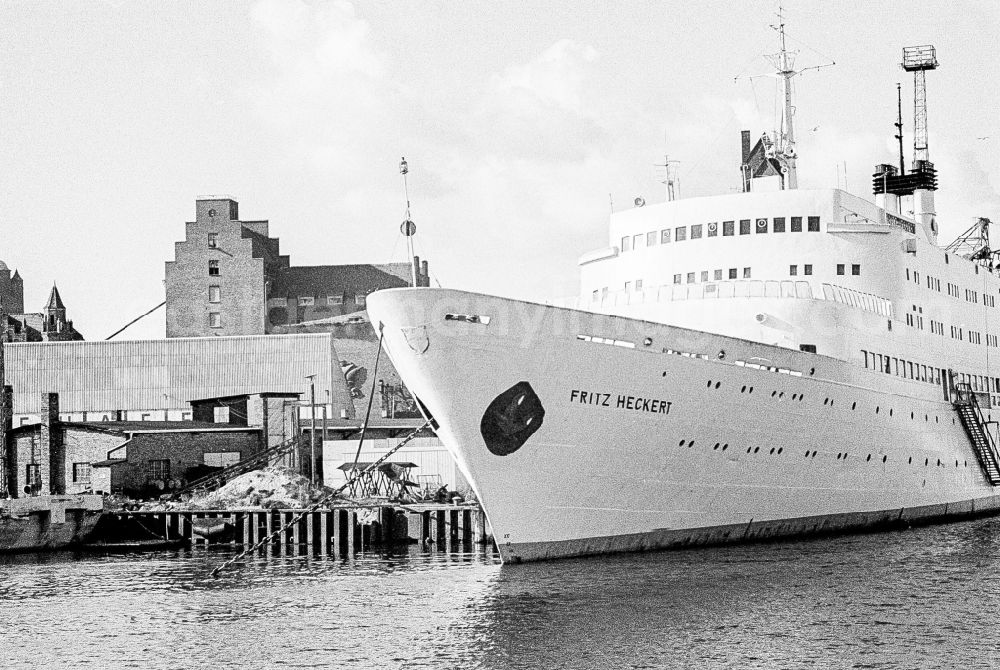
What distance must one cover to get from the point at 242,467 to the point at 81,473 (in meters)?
5.47

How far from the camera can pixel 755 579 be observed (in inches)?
985

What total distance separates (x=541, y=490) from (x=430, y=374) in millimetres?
3137

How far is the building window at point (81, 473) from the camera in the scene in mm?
46188

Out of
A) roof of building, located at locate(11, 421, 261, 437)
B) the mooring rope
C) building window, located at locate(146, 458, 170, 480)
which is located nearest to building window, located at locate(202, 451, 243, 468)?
roof of building, located at locate(11, 421, 261, 437)

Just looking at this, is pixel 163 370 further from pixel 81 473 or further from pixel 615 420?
pixel 615 420

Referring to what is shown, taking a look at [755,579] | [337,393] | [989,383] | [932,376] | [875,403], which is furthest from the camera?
[337,393]

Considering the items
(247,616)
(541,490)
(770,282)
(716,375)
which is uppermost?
(770,282)

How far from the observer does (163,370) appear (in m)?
60.2

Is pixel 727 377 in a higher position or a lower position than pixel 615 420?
higher

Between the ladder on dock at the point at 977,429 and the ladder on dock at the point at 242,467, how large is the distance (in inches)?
911

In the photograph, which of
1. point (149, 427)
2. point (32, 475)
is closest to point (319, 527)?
point (32, 475)

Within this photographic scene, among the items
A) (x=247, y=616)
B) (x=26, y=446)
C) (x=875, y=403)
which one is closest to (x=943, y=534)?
(x=875, y=403)

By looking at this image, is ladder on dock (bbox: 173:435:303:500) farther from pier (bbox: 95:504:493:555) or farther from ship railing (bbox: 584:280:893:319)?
ship railing (bbox: 584:280:893:319)

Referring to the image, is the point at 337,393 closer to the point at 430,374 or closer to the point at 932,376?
the point at 932,376
